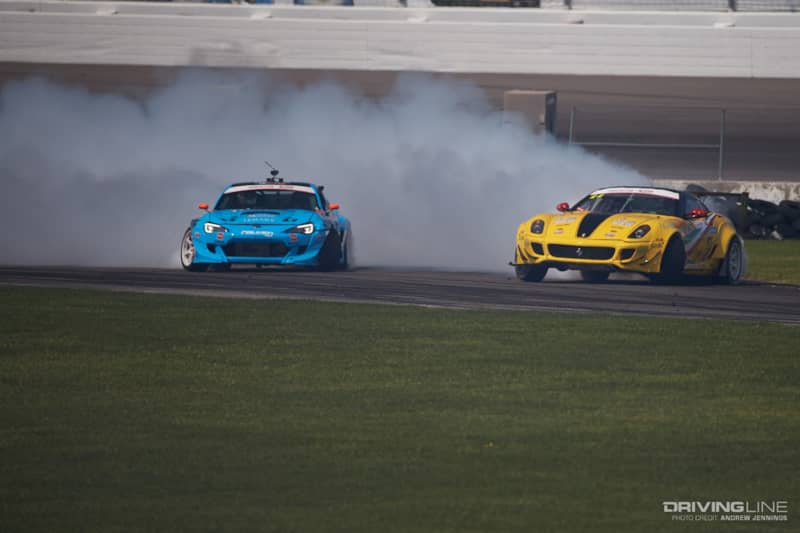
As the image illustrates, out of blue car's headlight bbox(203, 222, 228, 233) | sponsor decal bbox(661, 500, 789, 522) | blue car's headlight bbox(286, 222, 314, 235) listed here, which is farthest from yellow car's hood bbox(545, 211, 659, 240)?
sponsor decal bbox(661, 500, 789, 522)

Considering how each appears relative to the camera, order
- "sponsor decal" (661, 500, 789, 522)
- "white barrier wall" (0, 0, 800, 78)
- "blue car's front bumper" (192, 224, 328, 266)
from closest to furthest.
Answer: "sponsor decal" (661, 500, 789, 522) → "blue car's front bumper" (192, 224, 328, 266) → "white barrier wall" (0, 0, 800, 78)

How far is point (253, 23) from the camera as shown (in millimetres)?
32312

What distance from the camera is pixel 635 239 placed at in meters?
16.6

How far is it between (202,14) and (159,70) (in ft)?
5.03

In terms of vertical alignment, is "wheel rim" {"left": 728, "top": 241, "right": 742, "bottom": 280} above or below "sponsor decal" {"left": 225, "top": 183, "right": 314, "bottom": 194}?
below

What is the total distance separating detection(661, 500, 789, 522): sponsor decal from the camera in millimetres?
6367

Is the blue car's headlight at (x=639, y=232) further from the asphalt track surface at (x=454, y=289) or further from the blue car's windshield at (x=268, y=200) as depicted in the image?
the blue car's windshield at (x=268, y=200)

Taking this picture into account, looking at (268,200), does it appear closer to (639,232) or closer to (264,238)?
(264,238)

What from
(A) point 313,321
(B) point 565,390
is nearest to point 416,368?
(B) point 565,390

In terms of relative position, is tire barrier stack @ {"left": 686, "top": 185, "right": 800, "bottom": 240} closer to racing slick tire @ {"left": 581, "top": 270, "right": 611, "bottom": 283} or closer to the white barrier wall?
the white barrier wall

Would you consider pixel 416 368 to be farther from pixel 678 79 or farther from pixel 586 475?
pixel 678 79

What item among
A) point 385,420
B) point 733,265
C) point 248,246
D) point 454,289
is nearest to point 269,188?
point 248,246

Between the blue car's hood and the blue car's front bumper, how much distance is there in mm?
159

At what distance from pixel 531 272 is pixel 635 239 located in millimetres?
1358
